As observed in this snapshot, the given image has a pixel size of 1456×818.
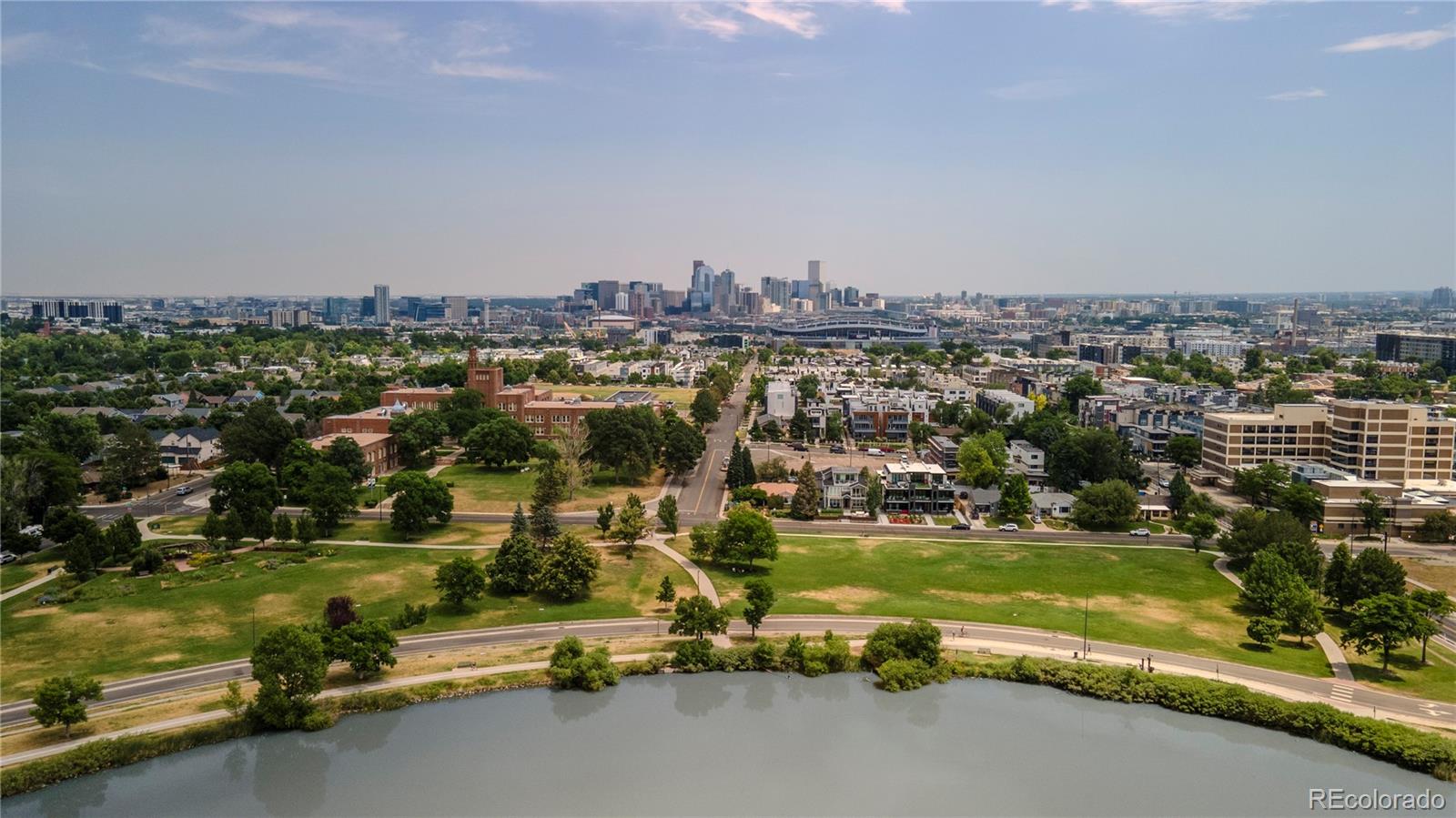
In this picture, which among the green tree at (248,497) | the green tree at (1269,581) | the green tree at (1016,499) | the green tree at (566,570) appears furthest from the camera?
the green tree at (1016,499)

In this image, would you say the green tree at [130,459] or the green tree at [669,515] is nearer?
the green tree at [669,515]

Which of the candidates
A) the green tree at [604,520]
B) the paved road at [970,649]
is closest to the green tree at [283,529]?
the paved road at [970,649]

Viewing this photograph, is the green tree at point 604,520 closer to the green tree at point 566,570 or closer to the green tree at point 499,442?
the green tree at point 566,570

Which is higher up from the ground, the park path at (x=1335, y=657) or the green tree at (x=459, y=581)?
the green tree at (x=459, y=581)

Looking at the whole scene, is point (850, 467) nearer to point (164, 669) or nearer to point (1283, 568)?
point (1283, 568)

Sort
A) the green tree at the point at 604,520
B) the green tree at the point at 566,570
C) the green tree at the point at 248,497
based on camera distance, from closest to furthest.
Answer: the green tree at the point at 566,570 → the green tree at the point at 248,497 → the green tree at the point at 604,520

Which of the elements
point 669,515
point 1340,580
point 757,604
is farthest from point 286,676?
point 1340,580

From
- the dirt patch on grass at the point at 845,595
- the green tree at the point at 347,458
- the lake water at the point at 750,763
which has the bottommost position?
the lake water at the point at 750,763

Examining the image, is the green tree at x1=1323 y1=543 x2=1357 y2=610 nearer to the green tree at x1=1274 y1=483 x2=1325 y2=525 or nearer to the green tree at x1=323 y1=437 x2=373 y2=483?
the green tree at x1=1274 y1=483 x2=1325 y2=525
